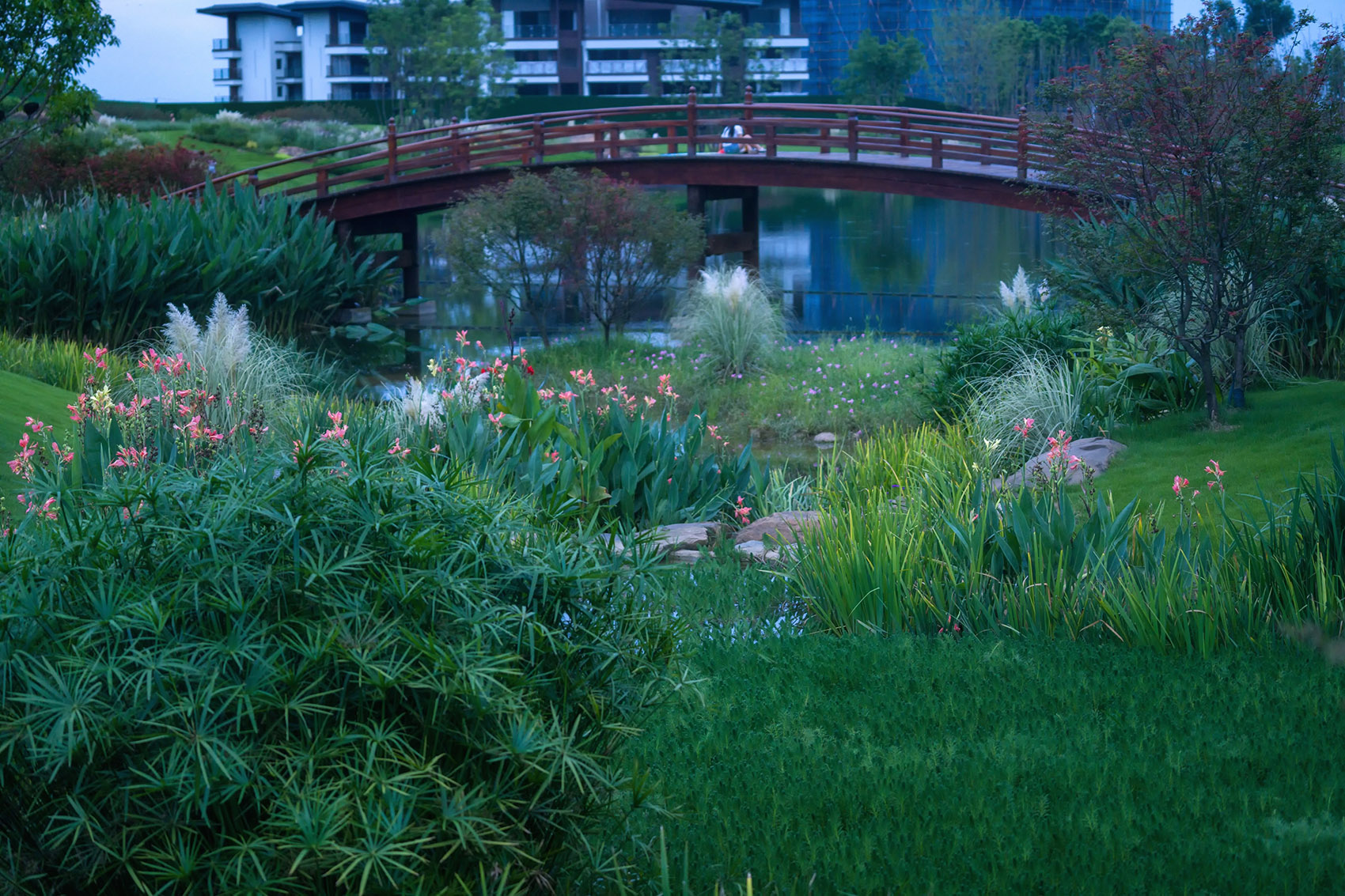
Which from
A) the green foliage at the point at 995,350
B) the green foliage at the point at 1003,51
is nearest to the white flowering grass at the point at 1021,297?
the green foliage at the point at 995,350

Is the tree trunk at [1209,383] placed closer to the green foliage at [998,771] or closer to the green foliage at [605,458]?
the green foliage at [605,458]

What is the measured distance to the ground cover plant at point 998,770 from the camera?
10.7 ft

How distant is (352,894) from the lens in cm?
253

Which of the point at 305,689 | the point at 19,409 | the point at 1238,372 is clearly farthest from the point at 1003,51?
the point at 305,689

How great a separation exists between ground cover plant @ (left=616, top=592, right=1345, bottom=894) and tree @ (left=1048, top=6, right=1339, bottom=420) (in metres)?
5.61

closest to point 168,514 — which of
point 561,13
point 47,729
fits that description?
point 47,729

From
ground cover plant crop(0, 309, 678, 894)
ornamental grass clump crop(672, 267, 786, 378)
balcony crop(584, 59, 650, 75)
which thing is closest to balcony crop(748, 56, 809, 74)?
balcony crop(584, 59, 650, 75)

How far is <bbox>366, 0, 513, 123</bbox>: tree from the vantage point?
58.2 meters

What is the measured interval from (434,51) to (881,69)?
26592 mm

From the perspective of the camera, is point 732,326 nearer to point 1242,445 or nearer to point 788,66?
point 1242,445

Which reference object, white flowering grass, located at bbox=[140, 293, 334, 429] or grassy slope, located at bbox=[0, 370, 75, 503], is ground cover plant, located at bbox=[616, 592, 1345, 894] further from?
white flowering grass, located at bbox=[140, 293, 334, 429]

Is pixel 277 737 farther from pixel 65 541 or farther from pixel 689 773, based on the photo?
pixel 689 773

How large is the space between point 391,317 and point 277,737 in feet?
74.7

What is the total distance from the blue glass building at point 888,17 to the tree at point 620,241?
77.9 metres
